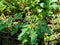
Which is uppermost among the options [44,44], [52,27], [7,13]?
[7,13]

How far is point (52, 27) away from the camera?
7.92ft

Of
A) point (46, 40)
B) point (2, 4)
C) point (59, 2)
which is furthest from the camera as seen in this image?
point (59, 2)

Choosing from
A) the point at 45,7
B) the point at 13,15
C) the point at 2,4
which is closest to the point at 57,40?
the point at 45,7

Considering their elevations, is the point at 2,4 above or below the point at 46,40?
above

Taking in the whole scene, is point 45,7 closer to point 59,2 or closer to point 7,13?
point 59,2

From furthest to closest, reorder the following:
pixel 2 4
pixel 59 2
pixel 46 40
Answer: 1. pixel 59 2
2. pixel 2 4
3. pixel 46 40

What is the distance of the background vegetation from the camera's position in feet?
7.47

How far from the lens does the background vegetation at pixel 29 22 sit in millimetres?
2275

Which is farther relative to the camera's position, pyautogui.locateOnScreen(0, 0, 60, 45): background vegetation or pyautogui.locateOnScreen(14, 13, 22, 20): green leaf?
pyautogui.locateOnScreen(14, 13, 22, 20): green leaf

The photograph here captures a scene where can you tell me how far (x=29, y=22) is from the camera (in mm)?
2414

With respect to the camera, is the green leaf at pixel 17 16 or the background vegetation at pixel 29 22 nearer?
the background vegetation at pixel 29 22

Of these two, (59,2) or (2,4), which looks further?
(59,2)

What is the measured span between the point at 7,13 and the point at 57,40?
82 cm

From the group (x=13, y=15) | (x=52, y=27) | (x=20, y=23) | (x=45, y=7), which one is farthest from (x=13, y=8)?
(x=52, y=27)
